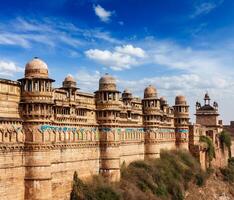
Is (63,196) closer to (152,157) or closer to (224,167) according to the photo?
(152,157)

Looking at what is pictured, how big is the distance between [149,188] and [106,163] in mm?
4983

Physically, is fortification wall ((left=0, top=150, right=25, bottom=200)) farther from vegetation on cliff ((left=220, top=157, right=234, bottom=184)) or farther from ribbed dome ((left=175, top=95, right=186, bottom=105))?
vegetation on cliff ((left=220, top=157, right=234, bottom=184))

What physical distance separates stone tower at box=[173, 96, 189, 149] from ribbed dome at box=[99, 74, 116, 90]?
17003mm

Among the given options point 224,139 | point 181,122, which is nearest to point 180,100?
point 181,122

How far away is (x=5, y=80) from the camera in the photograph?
1958cm

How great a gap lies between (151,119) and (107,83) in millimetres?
8971

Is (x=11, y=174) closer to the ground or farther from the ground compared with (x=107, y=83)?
closer to the ground

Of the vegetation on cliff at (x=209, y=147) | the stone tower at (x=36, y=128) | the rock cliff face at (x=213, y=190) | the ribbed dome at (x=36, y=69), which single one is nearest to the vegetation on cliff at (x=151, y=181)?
the rock cliff face at (x=213, y=190)

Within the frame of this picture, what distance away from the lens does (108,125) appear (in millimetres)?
26875

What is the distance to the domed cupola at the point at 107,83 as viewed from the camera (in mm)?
26984

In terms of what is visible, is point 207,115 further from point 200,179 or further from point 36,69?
point 36,69

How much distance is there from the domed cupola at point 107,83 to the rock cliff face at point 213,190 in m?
13.4

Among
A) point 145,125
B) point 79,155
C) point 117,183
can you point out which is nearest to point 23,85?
point 79,155

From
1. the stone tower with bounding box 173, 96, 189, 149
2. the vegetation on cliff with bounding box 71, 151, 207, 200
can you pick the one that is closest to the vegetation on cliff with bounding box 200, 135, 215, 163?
the stone tower with bounding box 173, 96, 189, 149
